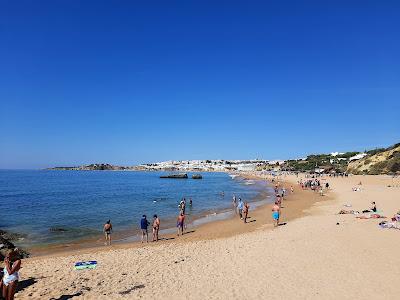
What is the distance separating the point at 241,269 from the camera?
11.3 meters

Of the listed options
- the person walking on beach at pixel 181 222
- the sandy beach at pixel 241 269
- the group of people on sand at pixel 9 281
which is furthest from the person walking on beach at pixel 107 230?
the group of people on sand at pixel 9 281

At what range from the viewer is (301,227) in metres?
18.4

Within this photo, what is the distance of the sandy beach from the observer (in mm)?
9320

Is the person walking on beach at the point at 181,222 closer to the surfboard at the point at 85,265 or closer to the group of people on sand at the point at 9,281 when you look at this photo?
the surfboard at the point at 85,265

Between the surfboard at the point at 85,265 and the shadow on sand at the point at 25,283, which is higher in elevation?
the shadow on sand at the point at 25,283

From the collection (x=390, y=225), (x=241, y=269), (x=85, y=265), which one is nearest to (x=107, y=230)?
(x=85, y=265)

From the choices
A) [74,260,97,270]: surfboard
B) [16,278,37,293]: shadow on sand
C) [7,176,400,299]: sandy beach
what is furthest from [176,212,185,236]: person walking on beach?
[16,278,37,293]: shadow on sand

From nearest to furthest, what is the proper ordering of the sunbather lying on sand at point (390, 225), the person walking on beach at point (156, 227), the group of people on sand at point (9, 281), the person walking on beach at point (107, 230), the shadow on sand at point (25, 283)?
the group of people on sand at point (9, 281), the shadow on sand at point (25, 283), the sunbather lying on sand at point (390, 225), the person walking on beach at point (107, 230), the person walking on beach at point (156, 227)

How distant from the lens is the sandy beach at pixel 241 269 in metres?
9.32

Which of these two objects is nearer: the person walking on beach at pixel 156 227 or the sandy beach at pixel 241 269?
the sandy beach at pixel 241 269

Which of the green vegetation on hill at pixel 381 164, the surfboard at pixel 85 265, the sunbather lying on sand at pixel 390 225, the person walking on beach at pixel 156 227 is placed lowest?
the surfboard at pixel 85 265

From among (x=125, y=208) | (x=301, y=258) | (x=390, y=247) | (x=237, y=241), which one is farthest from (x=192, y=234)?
(x=125, y=208)

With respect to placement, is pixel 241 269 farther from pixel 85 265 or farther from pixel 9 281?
pixel 9 281

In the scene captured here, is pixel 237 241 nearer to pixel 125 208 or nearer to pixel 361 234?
pixel 361 234
